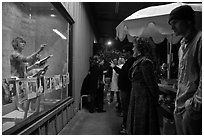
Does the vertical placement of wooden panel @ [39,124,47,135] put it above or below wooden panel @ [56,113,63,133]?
above

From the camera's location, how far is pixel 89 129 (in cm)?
371

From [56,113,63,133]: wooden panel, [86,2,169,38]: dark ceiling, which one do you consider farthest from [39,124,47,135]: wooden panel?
[86,2,169,38]: dark ceiling

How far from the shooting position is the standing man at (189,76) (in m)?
1.41

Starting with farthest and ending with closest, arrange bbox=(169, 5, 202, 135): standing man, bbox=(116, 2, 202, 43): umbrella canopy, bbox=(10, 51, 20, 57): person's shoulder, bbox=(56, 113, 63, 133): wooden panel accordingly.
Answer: bbox=(56, 113, 63, 133): wooden panel → bbox=(116, 2, 202, 43): umbrella canopy → bbox=(10, 51, 20, 57): person's shoulder → bbox=(169, 5, 202, 135): standing man

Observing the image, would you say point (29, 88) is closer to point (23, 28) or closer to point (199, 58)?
point (23, 28)

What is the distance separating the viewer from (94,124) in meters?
4.08

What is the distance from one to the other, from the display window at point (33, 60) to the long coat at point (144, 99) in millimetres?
1136

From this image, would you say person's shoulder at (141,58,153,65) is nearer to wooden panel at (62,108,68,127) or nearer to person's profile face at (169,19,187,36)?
person's profile face at (169,19,187,36)

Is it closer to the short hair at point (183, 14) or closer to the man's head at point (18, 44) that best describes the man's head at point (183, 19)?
the short hair at point (183, 14)

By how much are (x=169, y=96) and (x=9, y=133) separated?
2.39 meters

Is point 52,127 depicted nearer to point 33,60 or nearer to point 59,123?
point 59,123

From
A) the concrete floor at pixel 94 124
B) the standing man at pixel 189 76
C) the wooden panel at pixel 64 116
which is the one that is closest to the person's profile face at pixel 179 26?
the standing man at pixel 189 76

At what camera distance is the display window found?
2064 millimetres

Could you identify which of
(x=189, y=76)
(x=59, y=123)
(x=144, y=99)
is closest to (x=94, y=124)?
(x=59, y=123)
